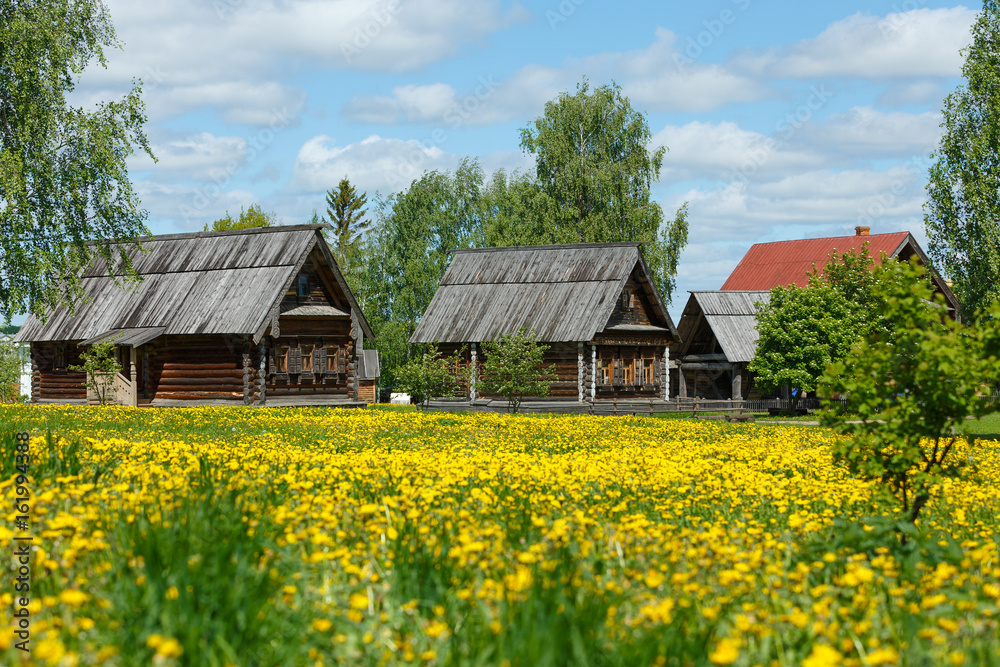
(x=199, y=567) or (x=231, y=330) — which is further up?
(x=231, y=330)

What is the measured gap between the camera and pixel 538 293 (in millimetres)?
39844

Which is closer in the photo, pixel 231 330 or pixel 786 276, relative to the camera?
pixel 231 330

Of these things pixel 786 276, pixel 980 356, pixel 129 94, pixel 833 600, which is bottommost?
pixel 833 600

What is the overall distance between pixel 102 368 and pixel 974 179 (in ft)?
117

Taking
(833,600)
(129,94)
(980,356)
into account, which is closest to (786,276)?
(129,94)

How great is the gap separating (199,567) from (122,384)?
32.1 meters

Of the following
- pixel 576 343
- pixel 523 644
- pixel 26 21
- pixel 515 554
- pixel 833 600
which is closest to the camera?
pixel 523 644

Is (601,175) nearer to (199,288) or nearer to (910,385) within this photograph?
(199,288)

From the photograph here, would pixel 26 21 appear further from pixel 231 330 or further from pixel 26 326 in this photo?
pixel 26 326

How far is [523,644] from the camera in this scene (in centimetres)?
417

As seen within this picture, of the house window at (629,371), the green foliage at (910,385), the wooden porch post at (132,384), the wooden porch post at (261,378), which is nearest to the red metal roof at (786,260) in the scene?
the house window at (629,371)

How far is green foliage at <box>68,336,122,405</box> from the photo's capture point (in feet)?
108

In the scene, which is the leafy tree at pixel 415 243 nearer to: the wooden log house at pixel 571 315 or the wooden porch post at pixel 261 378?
the wooden log house at pixel 571 315

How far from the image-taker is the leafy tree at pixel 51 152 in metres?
27.3
